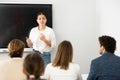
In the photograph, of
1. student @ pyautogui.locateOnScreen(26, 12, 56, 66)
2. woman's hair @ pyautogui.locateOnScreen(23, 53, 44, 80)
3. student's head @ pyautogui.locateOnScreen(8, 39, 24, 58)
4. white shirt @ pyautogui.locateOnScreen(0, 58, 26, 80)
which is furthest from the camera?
student @ pyautogui.locateOnScreen(26, 12, 56, 66)

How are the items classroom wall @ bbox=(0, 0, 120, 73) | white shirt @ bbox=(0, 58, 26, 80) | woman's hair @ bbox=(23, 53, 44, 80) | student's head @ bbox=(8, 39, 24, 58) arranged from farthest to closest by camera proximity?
classroom wall @ bbox=(0, 0, 120, 73)
student's head @ bbox=(8, 39, 24, 58)
white shirt @ bbox=(0, 58, 26, 80)
woman's hair @ bbox=(23, 53, 44, 80)

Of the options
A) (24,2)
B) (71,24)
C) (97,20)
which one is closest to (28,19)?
(24,2)

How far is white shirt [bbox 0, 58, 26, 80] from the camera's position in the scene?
271 cm

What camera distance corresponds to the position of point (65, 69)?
290 centimetres

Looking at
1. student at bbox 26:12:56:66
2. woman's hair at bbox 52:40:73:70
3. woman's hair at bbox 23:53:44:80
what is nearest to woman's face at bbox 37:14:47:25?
student at bbox 26:12:56:66

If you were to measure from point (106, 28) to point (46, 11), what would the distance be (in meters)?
1.32

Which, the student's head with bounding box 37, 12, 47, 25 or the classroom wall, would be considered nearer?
the student's head with bounding box 37, 12, 47, 25

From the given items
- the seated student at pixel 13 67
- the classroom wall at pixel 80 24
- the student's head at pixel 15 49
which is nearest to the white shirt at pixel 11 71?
the seated student at pixel 13 67

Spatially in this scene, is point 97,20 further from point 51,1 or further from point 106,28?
point 51,1

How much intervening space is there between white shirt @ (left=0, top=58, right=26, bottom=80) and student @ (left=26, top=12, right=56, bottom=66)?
1.90 m

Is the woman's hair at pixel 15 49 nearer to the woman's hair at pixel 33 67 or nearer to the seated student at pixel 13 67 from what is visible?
the seated student at pixel 13 67

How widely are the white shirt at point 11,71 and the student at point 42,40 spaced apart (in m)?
1.90

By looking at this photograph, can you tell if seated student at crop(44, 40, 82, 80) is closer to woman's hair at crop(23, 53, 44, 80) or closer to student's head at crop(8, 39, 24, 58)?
student's head at crop(8, 39, 24, 58)

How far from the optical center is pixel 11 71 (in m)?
2.74
